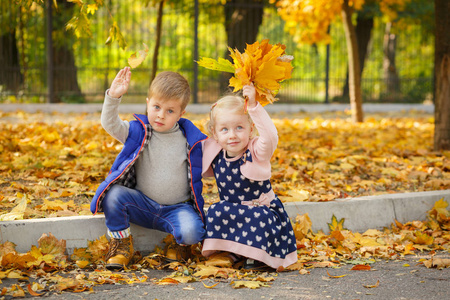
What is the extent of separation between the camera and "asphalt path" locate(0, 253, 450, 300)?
2.73m

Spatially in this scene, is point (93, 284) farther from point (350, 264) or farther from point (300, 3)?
point (300, 3)

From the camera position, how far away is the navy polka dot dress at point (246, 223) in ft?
10.5

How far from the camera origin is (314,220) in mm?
3969

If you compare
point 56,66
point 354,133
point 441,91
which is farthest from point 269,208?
point 56,66

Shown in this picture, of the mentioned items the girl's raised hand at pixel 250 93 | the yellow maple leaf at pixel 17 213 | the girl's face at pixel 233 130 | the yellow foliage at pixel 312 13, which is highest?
the yellow foliage at pixel 312 13

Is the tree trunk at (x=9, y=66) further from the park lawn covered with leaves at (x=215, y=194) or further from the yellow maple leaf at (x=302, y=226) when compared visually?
the yellow maple leaf at (x=302, y=226)

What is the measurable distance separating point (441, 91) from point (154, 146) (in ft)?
13.8

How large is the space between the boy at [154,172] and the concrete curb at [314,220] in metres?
0.15

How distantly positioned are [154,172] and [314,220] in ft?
4.34

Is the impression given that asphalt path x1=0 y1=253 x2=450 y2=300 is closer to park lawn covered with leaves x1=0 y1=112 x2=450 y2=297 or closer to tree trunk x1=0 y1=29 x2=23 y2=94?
park lawn covered with leaves x1=0 y1=112 x2=450 y2=297

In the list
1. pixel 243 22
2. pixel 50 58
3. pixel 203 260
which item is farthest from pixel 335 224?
pixel 50 58

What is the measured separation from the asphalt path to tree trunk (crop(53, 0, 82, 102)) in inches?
438

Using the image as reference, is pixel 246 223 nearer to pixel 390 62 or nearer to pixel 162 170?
A: pixel 162 170

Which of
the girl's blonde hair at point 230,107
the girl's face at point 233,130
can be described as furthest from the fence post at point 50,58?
the girl's face at point 233,130
